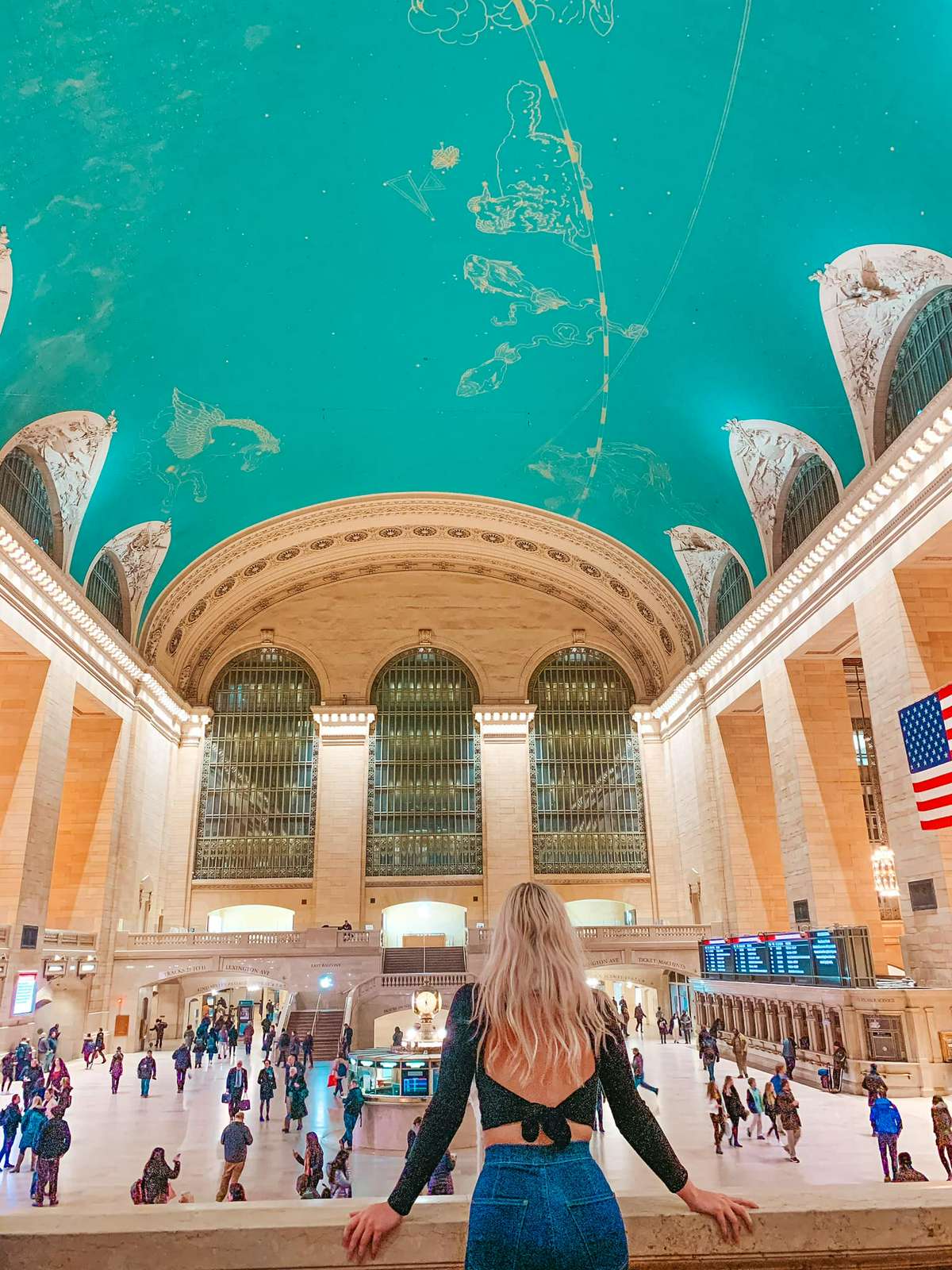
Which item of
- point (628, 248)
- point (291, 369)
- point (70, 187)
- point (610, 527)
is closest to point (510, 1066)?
point (70, 187)

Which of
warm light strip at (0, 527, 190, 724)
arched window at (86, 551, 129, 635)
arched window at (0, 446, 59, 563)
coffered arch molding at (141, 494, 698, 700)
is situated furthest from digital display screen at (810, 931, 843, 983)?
arched window at (86, 551, 129, 635)

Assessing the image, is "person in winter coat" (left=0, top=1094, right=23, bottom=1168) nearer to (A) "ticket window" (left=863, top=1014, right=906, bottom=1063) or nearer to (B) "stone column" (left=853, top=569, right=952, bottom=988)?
(A) "ticket window" (left=863, top=1014, right=906, bottom=1063)

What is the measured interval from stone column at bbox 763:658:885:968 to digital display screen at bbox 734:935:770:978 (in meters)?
1.41

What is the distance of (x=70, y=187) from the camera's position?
1332 centimetres

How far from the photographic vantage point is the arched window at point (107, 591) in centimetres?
2242

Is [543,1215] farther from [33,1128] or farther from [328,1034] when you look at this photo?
[328,1034]

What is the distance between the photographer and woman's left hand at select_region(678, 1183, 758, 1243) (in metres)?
2.12

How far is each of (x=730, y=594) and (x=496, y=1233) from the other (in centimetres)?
2344

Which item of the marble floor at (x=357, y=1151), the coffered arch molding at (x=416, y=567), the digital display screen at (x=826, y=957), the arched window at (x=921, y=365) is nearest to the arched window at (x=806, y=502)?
the arched window at (x=921, y=365)

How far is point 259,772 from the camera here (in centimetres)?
2948

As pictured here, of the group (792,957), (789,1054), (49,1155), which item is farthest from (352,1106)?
(792,957)

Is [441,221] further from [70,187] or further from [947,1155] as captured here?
[947,1155]

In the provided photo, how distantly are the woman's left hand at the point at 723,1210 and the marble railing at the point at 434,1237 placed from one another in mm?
37

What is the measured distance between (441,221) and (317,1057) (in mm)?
17022
